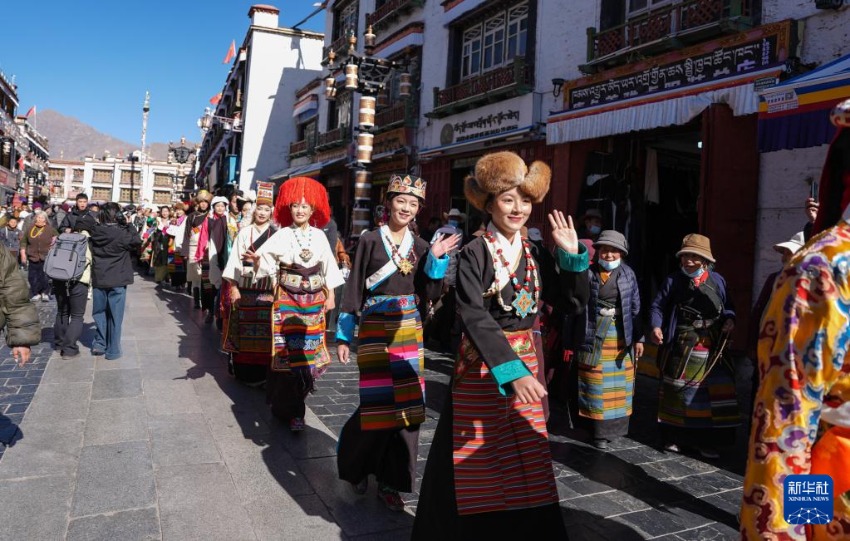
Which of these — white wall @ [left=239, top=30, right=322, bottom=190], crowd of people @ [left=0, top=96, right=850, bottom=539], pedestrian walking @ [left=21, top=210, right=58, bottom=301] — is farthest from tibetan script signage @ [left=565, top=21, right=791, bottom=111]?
white wall @ [left=239, top=30, right=322, bottom=190]

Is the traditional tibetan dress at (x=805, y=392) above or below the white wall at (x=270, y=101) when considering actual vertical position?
below

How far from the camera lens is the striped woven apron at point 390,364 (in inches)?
138

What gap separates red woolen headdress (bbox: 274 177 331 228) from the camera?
4727 millimetres

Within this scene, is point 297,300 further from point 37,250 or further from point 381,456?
point 37,250

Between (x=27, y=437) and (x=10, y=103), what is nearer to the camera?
(x=27, y=437)

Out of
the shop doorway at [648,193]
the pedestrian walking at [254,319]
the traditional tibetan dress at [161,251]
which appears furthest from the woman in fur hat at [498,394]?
the traditional tibetan dress at [161,251]

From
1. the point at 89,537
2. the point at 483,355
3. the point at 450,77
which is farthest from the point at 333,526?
the point at 450,77

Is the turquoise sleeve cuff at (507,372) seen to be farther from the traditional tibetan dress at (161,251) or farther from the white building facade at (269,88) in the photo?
the white building facade at (269,88)

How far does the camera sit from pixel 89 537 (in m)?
3.02

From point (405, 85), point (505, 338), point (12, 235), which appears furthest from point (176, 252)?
point (505, 338)

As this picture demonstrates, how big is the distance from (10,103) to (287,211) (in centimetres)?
6206

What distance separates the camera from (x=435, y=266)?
3.30 metres

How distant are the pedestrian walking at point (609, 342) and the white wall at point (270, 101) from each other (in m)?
26.8

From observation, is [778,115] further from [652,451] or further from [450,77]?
[450,77]
